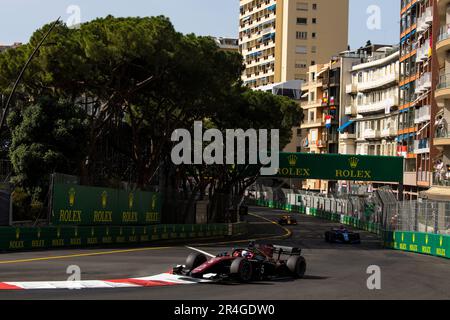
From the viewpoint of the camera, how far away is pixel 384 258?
35.5 meters

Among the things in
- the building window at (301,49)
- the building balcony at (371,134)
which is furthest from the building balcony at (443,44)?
the building window at (301,49)

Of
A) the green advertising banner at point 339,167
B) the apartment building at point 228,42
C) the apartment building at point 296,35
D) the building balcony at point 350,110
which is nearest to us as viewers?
the green advertising banner at point 339,167

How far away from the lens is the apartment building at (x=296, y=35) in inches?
5143

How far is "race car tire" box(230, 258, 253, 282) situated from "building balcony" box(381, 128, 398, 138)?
2751 inches

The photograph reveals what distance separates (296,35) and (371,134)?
38.2 m

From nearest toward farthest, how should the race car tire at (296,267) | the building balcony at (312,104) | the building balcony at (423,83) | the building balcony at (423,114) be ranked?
the race car tire at (296,267), the building balcony at (423,83), the building balcony at (423,114), the building balcony at (312,104)

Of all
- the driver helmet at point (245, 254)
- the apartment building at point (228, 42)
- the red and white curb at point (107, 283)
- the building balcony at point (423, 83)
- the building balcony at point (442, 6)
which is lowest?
the red and white curb at point (107, 283)

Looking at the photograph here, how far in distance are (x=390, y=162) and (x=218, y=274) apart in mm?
42524

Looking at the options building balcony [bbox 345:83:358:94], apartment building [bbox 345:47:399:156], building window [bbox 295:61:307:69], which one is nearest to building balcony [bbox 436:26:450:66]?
apartment building [bbox 345:47:399:156]

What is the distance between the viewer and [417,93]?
2933 inches

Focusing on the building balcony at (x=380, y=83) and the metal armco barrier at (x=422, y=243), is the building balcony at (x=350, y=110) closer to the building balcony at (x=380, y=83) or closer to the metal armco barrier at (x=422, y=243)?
the building balcony at (x=380, y=83)

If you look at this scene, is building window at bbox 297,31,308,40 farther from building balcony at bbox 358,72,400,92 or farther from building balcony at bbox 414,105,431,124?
building balcony at bbox 414,105,431,124

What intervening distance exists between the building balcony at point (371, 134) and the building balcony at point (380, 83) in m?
5.21

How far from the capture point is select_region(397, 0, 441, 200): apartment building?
214 feet
